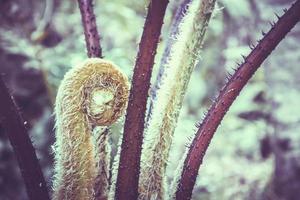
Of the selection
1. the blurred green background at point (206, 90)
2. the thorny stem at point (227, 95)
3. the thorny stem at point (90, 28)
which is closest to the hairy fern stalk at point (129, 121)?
the thorny stem at point (227, 95)

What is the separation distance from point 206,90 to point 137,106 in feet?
10.6

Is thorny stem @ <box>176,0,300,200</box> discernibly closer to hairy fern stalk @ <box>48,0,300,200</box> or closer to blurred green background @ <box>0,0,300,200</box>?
hairy fern stalk @ <box>48,0,300,200</box>

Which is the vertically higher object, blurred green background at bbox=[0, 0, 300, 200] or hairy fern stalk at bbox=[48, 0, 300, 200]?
blurred green background at bbox=[0, 0, 300, 200]

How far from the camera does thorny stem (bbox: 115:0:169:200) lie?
0.70 m

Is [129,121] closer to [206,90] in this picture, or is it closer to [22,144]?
[22,144]

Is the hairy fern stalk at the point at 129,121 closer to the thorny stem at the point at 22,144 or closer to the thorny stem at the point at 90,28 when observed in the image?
the thorny stem at the point at 22,144

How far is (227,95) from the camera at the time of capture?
791 mm

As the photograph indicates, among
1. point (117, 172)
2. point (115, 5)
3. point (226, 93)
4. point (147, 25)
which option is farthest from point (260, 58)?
point (115, 5)

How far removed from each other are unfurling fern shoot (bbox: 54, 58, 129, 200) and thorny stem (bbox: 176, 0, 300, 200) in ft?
0.53

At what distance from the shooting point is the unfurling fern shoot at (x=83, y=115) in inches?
32.5

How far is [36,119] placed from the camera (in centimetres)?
293

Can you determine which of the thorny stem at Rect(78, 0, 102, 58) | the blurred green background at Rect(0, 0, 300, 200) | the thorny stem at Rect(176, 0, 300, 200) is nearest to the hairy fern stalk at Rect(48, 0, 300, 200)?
the thorny stem at Rect(176, 0, 300, 200)

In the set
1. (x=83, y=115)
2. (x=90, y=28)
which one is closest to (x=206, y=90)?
(x=90, y=28)

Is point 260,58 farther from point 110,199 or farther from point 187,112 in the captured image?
point 187,112
